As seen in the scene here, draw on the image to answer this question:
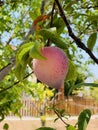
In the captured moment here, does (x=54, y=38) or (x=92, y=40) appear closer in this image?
(x=54, y=38)

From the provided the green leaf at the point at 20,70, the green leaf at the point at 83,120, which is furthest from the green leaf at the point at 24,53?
the green leaf at the point at 83,120

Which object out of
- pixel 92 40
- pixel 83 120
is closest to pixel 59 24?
pixel 92 40

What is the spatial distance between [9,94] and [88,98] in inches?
617

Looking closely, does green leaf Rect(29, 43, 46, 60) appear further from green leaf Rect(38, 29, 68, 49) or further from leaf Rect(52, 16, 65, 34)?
leaf Rect(52, 16, 65, 34)

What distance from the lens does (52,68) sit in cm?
55

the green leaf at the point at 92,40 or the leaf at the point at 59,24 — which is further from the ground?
the leaf at the point at 59,24

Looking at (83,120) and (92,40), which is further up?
(92,40)

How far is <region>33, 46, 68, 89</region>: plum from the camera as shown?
55 cm

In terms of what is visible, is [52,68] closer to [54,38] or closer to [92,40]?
[54,38]

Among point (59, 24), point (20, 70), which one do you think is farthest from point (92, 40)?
point (20, 70)

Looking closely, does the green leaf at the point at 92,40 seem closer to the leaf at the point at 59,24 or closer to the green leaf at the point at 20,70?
the leaf at the point at 59,24

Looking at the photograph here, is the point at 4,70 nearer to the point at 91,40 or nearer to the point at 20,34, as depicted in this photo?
the point at 91,40

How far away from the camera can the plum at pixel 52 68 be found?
0.55m

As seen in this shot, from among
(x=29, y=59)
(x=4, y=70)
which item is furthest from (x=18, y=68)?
(x=4, y=70)
